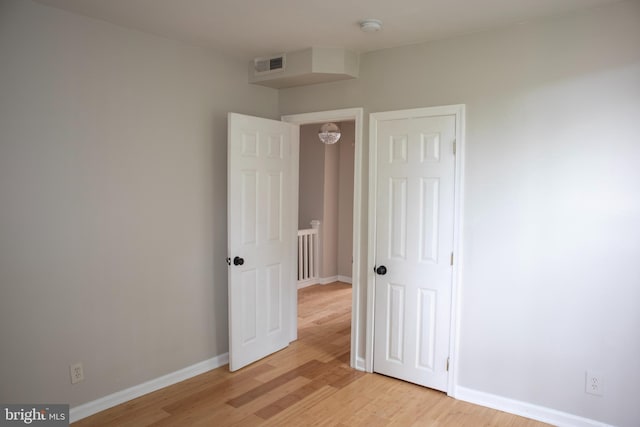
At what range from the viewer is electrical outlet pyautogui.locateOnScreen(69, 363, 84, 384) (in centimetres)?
275

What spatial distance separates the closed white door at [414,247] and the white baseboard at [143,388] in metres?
1.36

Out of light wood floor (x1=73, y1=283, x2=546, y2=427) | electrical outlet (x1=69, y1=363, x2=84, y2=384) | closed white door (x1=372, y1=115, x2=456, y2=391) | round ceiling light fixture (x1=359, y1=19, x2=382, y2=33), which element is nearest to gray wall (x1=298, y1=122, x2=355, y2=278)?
light wood floor (x1=73, y1=283, x2=546, y2=427)

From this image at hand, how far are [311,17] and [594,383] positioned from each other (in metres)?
2.85

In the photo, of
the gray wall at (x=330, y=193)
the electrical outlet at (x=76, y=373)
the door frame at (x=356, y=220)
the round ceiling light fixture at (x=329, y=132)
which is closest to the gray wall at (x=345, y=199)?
the gray wall at (x=330, y=193)

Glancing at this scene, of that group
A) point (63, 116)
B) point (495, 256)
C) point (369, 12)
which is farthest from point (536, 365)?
point (63, 116)

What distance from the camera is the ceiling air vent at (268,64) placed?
11.7 feet

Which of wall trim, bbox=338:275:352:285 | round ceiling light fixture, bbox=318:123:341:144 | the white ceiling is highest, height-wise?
the white ceiling

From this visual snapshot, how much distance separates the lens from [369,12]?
2635 mm

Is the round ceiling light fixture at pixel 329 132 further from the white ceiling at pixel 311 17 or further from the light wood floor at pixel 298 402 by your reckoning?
the light wood floor at pixel 298 402

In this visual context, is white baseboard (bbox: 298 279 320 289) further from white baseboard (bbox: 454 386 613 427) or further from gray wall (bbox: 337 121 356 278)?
A: white baseboard (bbox: 454 386 613 427)

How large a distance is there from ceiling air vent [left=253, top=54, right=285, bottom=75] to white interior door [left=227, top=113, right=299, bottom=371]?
43 centimetres

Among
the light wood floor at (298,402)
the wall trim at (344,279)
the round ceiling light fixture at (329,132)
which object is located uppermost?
the round ceiling light fixture at (329,132)

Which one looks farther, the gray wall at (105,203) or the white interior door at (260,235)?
the white interior door at (260,235)

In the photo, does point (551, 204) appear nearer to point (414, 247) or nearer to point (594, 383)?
point (414, 247)
